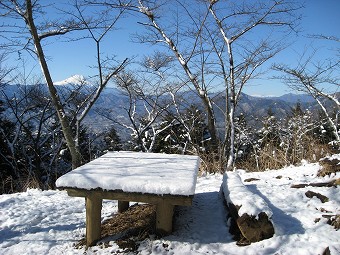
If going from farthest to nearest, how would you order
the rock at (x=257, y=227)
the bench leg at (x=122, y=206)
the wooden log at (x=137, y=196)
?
the bench leg at (x=122, y=206) < the rock at (x=257, y=227) < the wooden log at (x=137, y=196)

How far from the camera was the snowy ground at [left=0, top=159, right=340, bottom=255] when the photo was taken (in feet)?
8.98

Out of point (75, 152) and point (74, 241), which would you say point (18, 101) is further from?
point (74, 241)

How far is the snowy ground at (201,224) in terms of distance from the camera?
2736mm

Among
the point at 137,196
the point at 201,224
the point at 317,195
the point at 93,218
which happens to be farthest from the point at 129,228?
the point at 317,195

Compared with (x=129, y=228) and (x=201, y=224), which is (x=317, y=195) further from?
(x=129, y=228)

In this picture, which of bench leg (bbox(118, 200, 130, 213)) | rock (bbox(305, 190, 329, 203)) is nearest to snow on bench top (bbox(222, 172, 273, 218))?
rock (bbox(305, 190, 329, 203))

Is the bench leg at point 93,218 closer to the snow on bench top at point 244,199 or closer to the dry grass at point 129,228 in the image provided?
the dry grass at point 129,228

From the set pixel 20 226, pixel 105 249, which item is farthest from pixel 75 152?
pixel 105 249

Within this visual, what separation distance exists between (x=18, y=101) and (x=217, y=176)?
9.55 m

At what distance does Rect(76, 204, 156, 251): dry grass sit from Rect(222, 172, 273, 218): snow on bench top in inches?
35.1

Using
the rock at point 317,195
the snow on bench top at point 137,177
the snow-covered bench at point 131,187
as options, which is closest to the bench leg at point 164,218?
the snow-covered bench at point 131,187

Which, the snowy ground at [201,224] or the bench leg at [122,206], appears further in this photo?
the bench leg at [122,206]

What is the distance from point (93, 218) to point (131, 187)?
1.91ft

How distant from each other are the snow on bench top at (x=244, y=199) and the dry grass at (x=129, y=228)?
0.89 m
